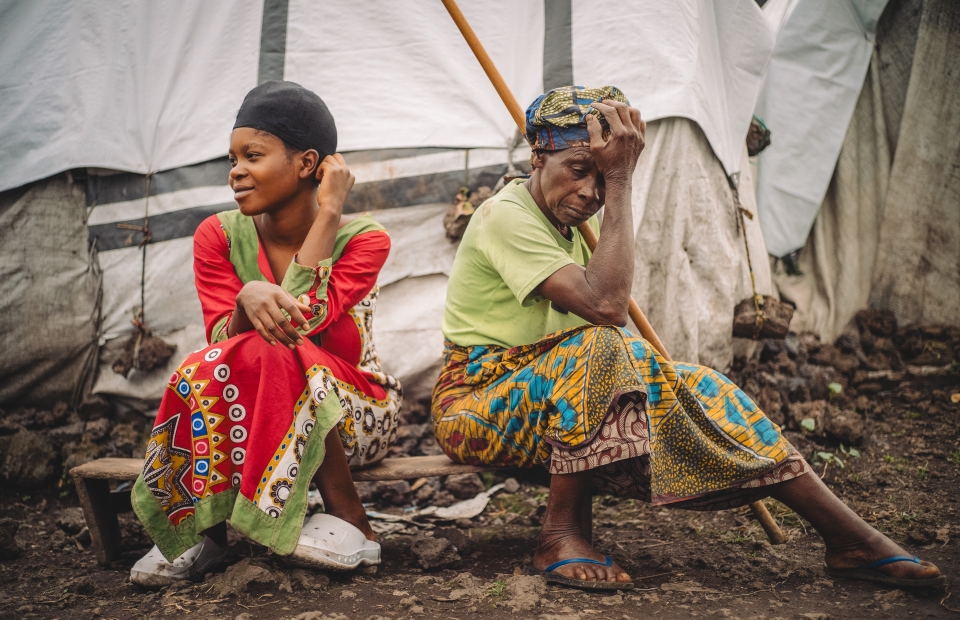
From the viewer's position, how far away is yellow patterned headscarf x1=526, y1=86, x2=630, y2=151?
211cm

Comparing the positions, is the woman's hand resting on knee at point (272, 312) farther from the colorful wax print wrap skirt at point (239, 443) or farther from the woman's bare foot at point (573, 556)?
the woman's bare foot at point (573, 556)

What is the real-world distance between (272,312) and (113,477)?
88 cm

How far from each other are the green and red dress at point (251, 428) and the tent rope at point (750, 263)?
7.09ft

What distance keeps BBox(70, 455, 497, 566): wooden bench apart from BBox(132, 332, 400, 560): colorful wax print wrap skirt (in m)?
0.29

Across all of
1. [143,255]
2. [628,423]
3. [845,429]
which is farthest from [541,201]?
[143,255]

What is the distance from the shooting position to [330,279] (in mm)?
2250

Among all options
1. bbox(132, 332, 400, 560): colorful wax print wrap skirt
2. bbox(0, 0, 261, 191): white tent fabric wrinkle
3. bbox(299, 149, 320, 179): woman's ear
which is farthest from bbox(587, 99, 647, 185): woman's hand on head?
bbox(0, 0, 261, 191): white tent fabric wrinkle

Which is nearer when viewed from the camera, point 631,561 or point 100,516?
point 631,561

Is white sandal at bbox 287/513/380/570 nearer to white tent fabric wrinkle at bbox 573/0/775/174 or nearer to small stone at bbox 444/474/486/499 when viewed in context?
small stone at bbox 444/474/486/499

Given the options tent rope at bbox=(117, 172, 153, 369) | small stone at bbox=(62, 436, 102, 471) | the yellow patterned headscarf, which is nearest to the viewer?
the yellow patterned headscarf

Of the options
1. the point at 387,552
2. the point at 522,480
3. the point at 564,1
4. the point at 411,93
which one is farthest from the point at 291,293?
the point at 564,1

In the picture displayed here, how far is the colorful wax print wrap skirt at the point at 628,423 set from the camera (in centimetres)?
192

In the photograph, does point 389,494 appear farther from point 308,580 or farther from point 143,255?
point 143,255

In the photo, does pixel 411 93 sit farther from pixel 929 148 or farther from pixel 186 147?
pixel 929 148
